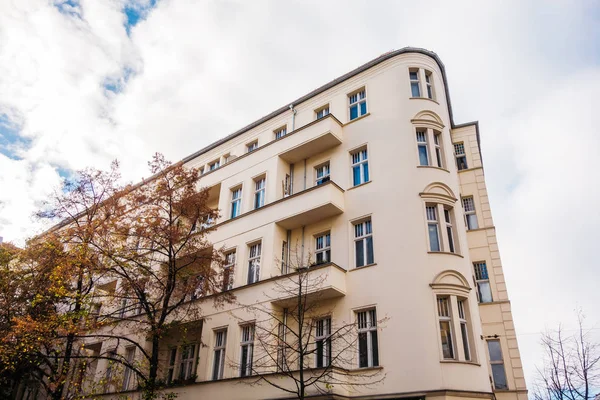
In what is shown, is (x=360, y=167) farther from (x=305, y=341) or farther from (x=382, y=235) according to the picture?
(x=305, y=341)

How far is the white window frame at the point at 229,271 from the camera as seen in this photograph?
21.4m

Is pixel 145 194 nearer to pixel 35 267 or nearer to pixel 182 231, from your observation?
pixel 182 231

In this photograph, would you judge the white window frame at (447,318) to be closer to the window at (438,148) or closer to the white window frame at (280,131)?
the window at (438,148)

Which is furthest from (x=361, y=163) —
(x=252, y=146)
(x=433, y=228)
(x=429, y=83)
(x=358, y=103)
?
(x=252, y=146)

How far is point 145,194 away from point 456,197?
44.1 ft

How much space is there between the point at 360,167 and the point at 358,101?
4.10m

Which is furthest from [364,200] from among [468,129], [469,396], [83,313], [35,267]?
[35,267]

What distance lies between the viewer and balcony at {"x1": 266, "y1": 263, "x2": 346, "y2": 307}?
17641 mm

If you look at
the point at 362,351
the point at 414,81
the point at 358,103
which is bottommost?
the point at 362,351

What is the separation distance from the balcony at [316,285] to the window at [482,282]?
7.89 meters

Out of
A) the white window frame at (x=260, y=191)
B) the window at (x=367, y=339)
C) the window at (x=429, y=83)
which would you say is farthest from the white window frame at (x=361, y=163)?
the window at (x=367, y=339)

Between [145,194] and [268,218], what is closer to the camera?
[145,194]

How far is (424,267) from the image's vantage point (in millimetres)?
16938

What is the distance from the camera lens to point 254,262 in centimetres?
2170
